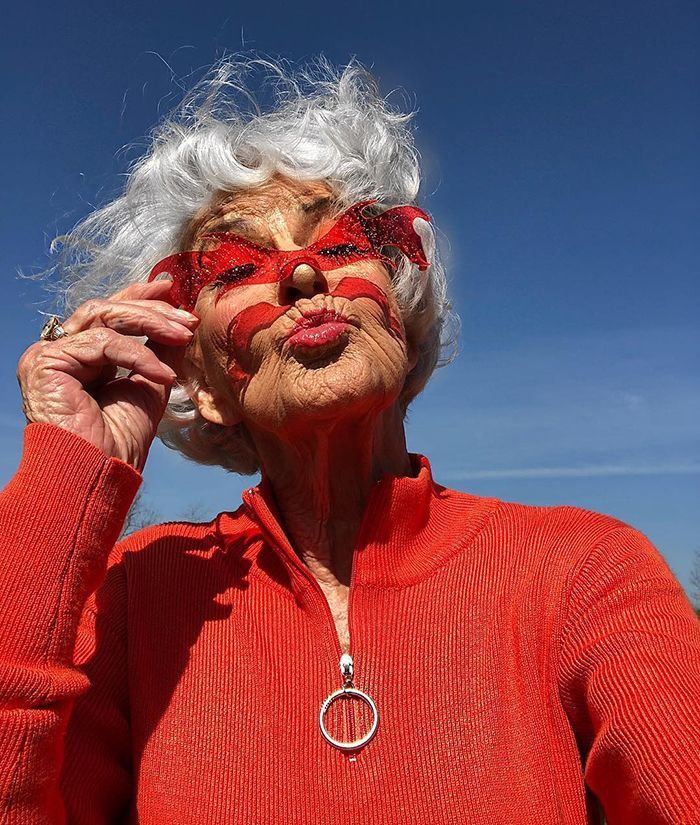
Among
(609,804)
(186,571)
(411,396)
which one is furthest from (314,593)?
(411,396)

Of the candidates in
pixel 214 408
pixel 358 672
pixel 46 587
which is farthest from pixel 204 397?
pixel 358 672

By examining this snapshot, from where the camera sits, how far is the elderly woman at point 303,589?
71.5 inches

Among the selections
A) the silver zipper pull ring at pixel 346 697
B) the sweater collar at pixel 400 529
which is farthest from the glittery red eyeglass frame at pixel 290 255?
the silver zipper pull ring at pixel 346 697

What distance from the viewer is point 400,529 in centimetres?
229

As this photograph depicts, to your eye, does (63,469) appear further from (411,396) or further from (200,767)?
(411,396)

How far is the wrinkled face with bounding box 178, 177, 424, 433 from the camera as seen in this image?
2297 millimetres

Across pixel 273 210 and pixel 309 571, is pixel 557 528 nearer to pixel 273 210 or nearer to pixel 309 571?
pixel 309 571

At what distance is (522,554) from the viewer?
215cm

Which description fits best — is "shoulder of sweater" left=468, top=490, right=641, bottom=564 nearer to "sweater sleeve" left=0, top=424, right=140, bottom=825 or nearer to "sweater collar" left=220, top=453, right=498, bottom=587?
"sweater collar" left=220, top=453, right=498, bottom=587

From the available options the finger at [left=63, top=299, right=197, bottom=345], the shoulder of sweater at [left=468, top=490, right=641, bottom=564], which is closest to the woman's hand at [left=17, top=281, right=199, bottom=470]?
the finger at [left=63, top=299, right=197, bottom=345]

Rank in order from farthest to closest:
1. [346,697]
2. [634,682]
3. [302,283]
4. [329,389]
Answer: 1. [302,283]
2. [329,389]
3. [346,697]
4. [634,682]

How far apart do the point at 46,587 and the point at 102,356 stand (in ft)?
2.11

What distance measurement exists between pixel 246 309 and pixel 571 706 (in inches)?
58.2

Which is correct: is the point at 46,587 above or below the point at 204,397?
below
